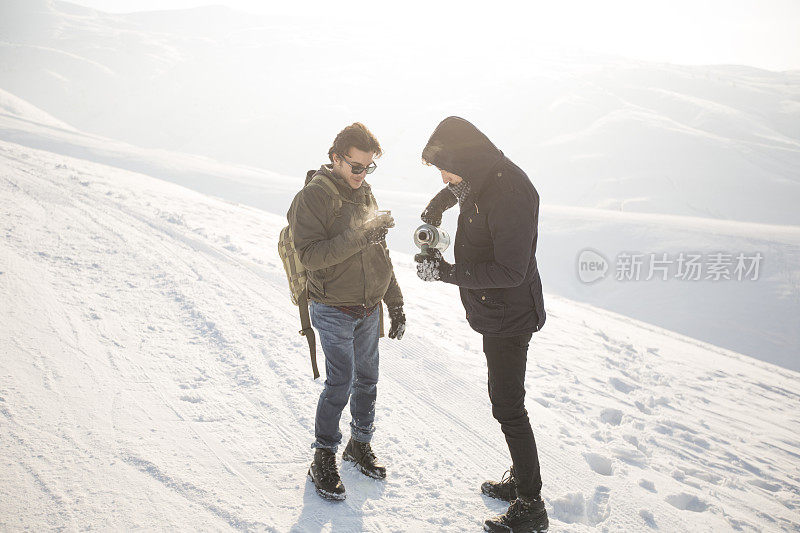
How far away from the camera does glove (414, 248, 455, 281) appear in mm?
2730

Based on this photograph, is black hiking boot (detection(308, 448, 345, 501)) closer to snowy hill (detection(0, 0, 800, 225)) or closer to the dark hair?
the dark hair

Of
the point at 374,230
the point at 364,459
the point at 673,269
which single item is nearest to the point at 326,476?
the point at 364,459

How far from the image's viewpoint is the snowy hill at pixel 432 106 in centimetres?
2858

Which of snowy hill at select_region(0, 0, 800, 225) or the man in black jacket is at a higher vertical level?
snowy hill at select_region(0, 0, 800, 225)

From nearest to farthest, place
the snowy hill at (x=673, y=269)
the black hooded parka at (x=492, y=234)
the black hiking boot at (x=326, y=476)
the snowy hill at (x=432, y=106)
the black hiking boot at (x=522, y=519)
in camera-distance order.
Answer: the black hooded parka at (x=492, y=234) < the black hiking boot at (x=522, y=519) < the black hiking boot at (x=326, y=476) < the snowy hill at (x=673, y=269) < the snowy hill at (x=432, y=106)

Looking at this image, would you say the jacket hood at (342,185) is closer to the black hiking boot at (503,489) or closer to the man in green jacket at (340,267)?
the man in green jacket at (340,267)

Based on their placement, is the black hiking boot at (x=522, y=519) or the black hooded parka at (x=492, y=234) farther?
the black hiking boot at (x=522, y=519)

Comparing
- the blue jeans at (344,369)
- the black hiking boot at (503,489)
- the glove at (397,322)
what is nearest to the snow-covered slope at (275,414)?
the black hiking boot at (503,489)

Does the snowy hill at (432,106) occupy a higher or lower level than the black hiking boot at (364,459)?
higher

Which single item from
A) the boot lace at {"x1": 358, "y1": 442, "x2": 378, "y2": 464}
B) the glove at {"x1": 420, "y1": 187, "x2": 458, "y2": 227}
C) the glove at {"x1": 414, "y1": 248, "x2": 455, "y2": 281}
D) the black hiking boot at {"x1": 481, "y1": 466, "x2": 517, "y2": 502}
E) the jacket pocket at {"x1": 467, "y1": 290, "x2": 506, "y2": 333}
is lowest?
the black hiking boot at {"x1": 481, "y1": 466, "x2": 517, "y2": 502}

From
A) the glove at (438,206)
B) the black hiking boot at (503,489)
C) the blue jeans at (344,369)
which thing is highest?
the glove at (438,206)

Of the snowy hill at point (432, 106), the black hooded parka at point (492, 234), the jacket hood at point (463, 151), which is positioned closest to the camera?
the black hooded parka at point (492, 234)

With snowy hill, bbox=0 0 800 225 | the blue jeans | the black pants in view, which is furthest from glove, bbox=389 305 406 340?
snowy hill, bbox=0 0 800 225

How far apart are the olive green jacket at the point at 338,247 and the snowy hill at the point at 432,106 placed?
82.1ft
